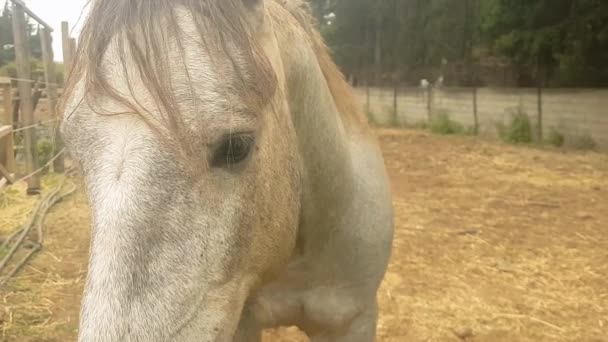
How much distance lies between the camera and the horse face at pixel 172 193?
1.04m

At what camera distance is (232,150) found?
120cm

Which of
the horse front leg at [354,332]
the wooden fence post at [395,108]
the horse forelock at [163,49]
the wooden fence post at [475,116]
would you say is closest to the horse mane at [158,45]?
the horse forelock at [163,49]

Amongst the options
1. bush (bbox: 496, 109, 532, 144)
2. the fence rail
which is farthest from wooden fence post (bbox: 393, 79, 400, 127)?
the fence rail

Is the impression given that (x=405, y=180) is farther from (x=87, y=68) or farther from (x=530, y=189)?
(x=87, y=68)

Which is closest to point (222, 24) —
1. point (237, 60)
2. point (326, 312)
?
point (237, 60)

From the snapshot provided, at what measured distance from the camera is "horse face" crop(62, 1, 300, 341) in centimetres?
104

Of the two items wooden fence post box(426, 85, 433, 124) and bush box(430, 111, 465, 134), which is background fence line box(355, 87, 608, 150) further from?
bush box(430, 111, 465, 134)

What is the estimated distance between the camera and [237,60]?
122 centimetres

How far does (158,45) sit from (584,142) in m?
11.5

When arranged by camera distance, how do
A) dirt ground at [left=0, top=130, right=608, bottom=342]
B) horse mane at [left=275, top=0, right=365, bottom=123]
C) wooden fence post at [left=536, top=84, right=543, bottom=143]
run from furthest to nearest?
wooden fence post at [left=536, top=84, right=543, bottom=143] < dirt ground at [left=0, top=130, right=608, bottom=342] < horse mane at [left=275, top=0, right=365, bottom=123]

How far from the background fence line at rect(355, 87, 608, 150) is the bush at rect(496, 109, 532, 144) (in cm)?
11

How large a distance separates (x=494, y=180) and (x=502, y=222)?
7.30ft

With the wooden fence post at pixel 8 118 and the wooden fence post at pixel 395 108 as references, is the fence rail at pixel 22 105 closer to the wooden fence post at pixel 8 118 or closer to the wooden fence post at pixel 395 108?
the wooden fence post at pixel 8 118

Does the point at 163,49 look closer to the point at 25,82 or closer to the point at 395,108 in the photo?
the point at 25,82
